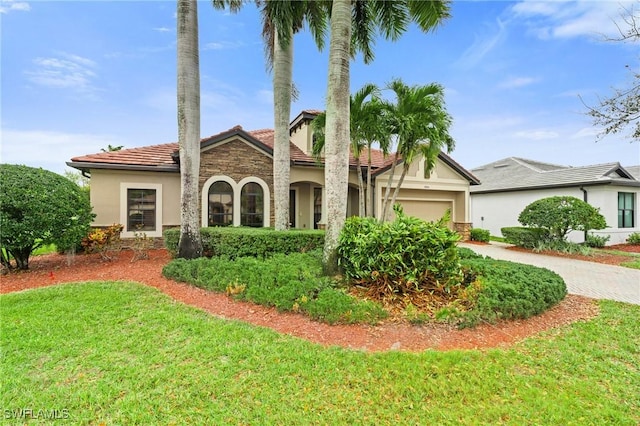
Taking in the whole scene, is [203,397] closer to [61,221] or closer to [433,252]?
[433,252]

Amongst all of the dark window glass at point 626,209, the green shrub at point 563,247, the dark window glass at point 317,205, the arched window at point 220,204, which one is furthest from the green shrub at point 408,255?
the dark window glass at point 626,209

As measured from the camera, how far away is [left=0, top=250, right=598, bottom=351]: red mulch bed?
13.9ft

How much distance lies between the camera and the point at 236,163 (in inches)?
479

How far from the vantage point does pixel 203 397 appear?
2926 millimetres

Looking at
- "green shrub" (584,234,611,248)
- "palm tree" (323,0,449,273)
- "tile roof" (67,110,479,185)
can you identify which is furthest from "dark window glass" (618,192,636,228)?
"palm tree" (323,0,449,273)

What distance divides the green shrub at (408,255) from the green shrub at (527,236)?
10859 millimetres

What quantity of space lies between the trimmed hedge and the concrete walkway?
686 centimetres

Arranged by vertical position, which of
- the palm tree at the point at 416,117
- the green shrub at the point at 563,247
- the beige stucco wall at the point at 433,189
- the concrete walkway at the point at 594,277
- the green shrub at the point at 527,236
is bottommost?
the concrete walkway at the point at 594,277

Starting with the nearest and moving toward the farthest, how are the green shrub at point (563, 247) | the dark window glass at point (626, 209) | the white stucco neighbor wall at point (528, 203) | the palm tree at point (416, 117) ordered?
the palm tree at point (416, 117) → the green shrub at point (563, 247) → the white stucco neighbor wall at point (528, 203) → the dark window glass at point (626, 209)

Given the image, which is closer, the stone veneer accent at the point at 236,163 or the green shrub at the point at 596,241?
the stone veneer accent at the point at 236,163

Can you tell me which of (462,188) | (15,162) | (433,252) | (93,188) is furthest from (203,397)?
(462,188)

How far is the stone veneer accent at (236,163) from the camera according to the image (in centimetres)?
1168

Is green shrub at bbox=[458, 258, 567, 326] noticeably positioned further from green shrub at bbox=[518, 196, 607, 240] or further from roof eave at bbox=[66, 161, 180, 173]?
roof eave at bbox=[66, 161, 180, 173]

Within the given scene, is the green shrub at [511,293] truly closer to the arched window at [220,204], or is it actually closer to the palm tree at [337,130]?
the palm tree at [337,130]
